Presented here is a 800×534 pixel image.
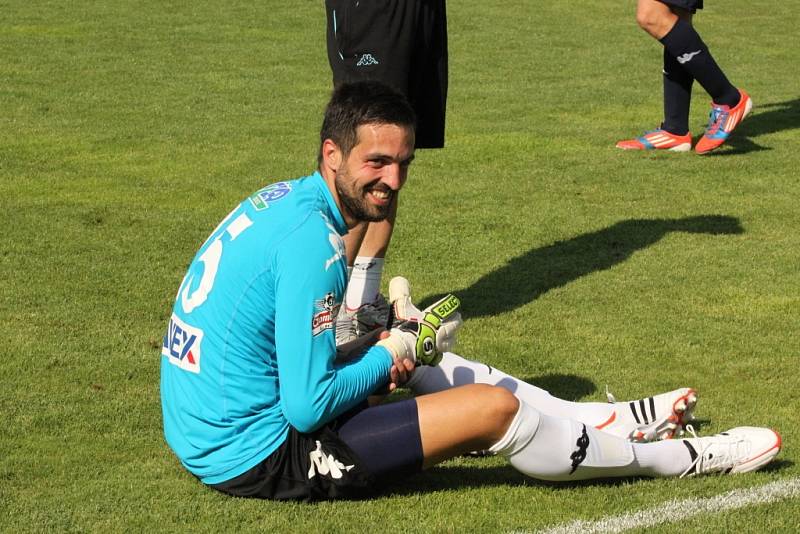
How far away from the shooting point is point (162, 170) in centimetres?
988

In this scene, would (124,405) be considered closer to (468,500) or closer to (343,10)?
(468,500)

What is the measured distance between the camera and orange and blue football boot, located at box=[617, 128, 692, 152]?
419 inches

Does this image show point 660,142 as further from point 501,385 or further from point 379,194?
point 379,194

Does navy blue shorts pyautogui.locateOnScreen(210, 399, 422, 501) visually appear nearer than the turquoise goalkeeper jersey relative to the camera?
No

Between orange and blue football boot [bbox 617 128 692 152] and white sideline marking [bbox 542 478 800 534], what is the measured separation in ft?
20.9

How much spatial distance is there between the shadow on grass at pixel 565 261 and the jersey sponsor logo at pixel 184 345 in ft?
8.72

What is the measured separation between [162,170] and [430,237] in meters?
2.77

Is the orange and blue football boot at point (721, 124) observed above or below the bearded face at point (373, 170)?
below

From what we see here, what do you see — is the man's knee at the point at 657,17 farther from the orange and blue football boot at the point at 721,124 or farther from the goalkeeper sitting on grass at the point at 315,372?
the goalkeeper sitting on grass at the point at 315,372

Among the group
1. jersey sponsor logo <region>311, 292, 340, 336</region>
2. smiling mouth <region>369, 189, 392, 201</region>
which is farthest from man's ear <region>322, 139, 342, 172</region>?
jersey sponsor logo <region>311, 292, 340, 336</region>

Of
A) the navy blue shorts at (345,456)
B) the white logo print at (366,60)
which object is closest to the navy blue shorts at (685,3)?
the white logo print at (366,60)

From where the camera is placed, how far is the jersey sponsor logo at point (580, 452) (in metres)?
4.38

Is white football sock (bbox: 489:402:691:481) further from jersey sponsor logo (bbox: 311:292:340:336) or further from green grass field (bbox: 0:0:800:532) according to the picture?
jersey sponsor logo (bbox: 311:292:340:336)

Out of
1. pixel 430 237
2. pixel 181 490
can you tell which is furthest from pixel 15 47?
pixel 181 490
